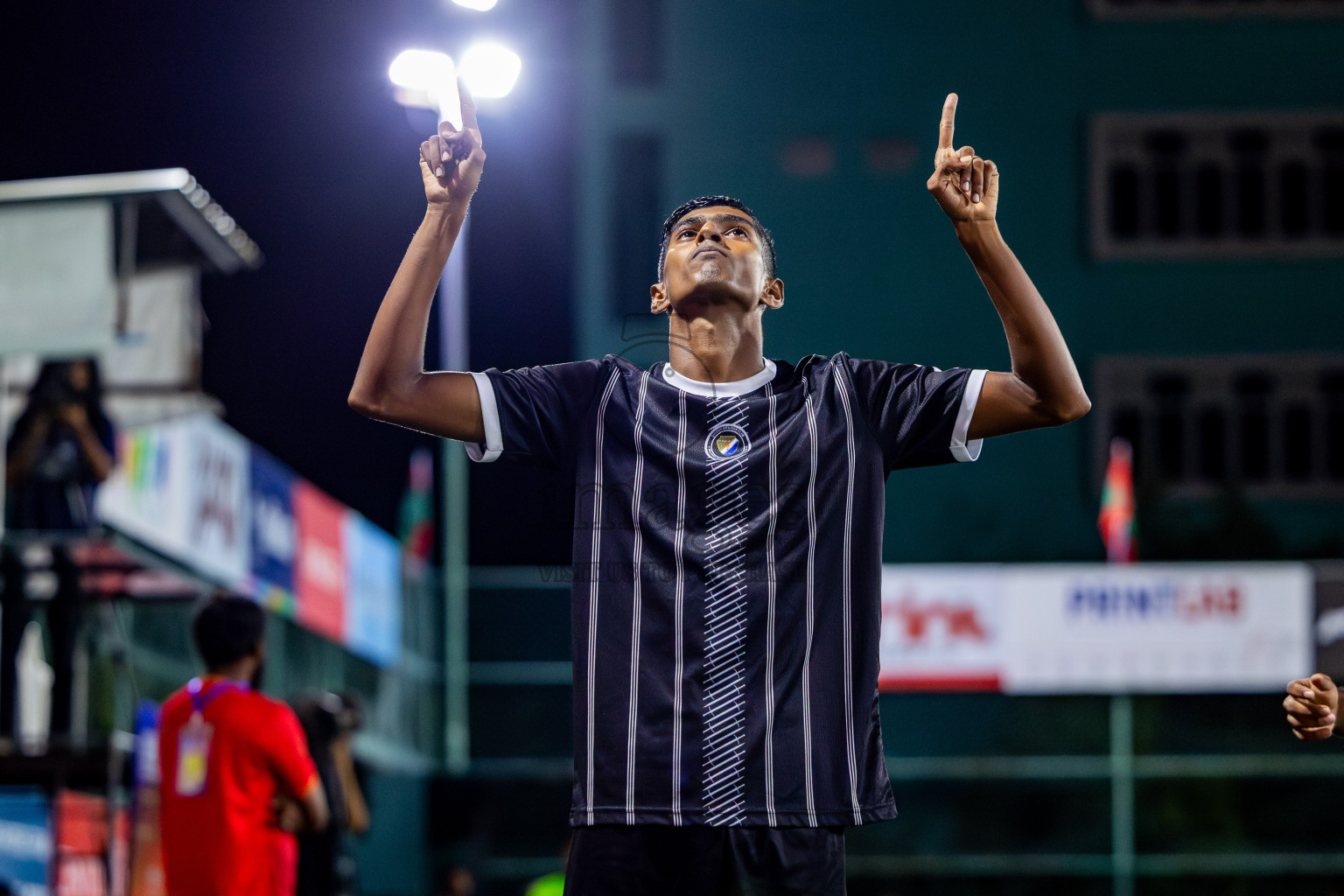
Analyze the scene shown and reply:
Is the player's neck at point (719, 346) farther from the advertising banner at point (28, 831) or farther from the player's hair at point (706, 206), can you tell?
the advertising banner at point (28, 831)

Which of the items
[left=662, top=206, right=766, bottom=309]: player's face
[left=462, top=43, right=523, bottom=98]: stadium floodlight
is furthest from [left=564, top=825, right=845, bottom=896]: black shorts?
[left=462, top=43, right=523, bottom=98]: stadium floodlight

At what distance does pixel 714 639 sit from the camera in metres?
3.04

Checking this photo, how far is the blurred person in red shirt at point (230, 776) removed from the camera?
207 inches

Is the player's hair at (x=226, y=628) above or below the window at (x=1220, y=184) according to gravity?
below

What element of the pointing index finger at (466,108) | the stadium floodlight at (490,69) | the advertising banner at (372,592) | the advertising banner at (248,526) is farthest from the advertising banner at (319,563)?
the pointing index finger at (466,108)

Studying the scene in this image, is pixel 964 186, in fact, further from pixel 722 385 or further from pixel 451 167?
pixel 451 167

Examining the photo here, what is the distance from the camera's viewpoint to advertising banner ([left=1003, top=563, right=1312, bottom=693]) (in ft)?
59.2

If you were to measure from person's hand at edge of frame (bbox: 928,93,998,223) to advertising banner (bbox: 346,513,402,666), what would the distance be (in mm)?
13085

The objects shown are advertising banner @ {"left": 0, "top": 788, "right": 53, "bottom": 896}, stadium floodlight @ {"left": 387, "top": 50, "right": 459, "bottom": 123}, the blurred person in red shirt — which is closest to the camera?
the blurred person in red shirt

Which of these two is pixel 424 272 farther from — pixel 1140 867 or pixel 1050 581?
pixel 1140 867

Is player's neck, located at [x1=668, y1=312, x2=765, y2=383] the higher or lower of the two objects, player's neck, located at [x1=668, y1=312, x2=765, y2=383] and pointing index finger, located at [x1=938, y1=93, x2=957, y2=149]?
the lower

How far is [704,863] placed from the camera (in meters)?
2.93

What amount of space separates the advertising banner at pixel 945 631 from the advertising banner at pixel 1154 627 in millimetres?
171

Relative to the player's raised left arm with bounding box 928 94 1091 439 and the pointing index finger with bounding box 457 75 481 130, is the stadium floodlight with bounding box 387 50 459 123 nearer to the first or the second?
the pointing index finger with bounding box 457 75 481 130
